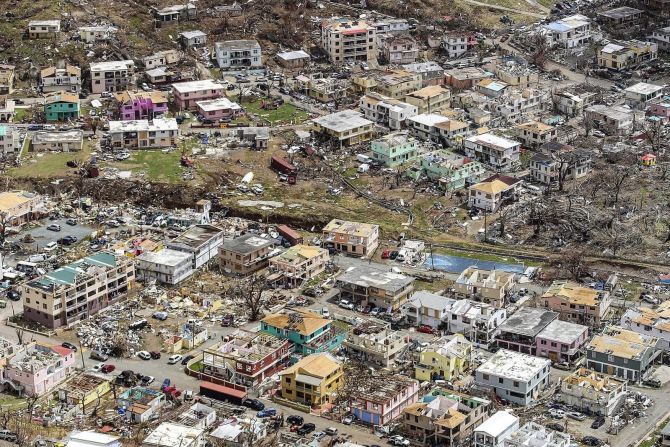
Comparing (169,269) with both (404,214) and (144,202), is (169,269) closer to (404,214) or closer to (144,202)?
(144,202)

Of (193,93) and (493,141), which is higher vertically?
(193,93)

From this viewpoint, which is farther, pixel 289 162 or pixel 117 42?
pixel 117 42

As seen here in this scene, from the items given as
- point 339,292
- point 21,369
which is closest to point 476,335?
point 339,292

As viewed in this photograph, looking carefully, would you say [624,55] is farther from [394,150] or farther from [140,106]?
[140,106]

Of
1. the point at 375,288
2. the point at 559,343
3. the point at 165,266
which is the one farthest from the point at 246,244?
the point at 559,343

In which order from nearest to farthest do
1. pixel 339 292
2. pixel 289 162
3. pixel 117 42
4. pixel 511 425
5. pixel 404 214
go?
pixel 511 425
pixel 339 292
pixel 404 214
pixel 289 162
pixel 117 42

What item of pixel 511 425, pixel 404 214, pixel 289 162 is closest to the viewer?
pixel 511 425

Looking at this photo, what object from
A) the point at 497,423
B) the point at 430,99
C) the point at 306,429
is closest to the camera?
the point at 497,423
